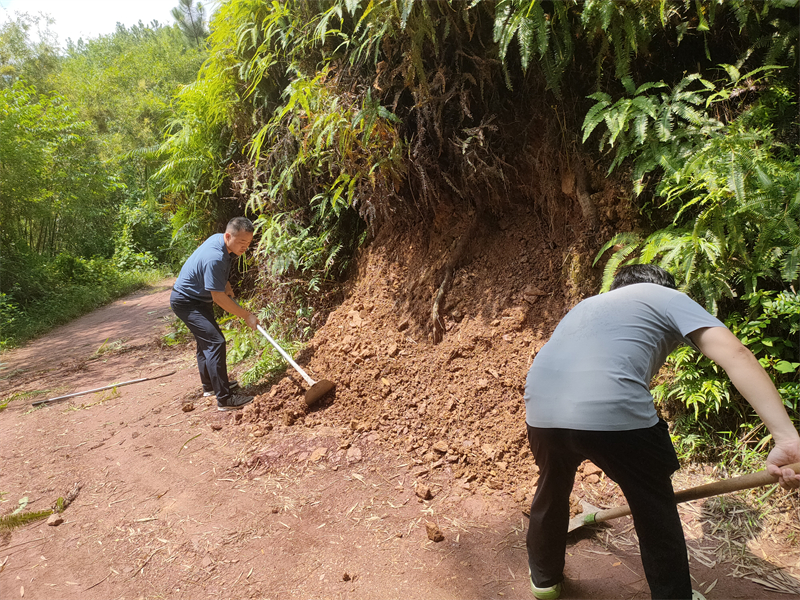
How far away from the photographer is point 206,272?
15.3 ft

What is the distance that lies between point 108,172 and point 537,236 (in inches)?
646

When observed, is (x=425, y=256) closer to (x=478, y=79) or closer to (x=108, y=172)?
(x=478, y=79)

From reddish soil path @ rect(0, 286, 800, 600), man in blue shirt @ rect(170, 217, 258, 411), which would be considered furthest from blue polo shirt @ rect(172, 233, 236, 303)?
reddish soil path @ rect(0, 286, 800, 600)

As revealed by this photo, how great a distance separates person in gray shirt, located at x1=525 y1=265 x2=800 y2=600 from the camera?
177 cm

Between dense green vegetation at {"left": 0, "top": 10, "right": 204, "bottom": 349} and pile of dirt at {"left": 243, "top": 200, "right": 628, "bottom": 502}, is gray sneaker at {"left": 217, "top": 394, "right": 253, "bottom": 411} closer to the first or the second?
pile of dirt at {"left": 243, "top": 200, "right": 628, "bottom": 502}

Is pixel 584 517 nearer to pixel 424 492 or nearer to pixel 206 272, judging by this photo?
pixel 424 492

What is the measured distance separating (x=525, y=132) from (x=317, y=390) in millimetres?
2834

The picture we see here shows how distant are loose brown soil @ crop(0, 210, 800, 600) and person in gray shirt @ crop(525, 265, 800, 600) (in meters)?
0.64

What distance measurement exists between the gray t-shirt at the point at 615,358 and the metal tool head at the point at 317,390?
2.51 m

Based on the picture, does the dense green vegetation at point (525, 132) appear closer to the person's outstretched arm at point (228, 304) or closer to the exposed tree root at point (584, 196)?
the exposed tree root at point (584, 196)

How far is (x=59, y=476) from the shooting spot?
12.6 ft

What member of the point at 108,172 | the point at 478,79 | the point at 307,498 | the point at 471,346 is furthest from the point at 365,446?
the point at 108,172

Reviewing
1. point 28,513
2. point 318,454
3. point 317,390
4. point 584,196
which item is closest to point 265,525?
point 318,454

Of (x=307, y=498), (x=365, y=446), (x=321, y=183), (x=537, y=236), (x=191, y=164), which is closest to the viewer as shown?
(x=307, y=498)
